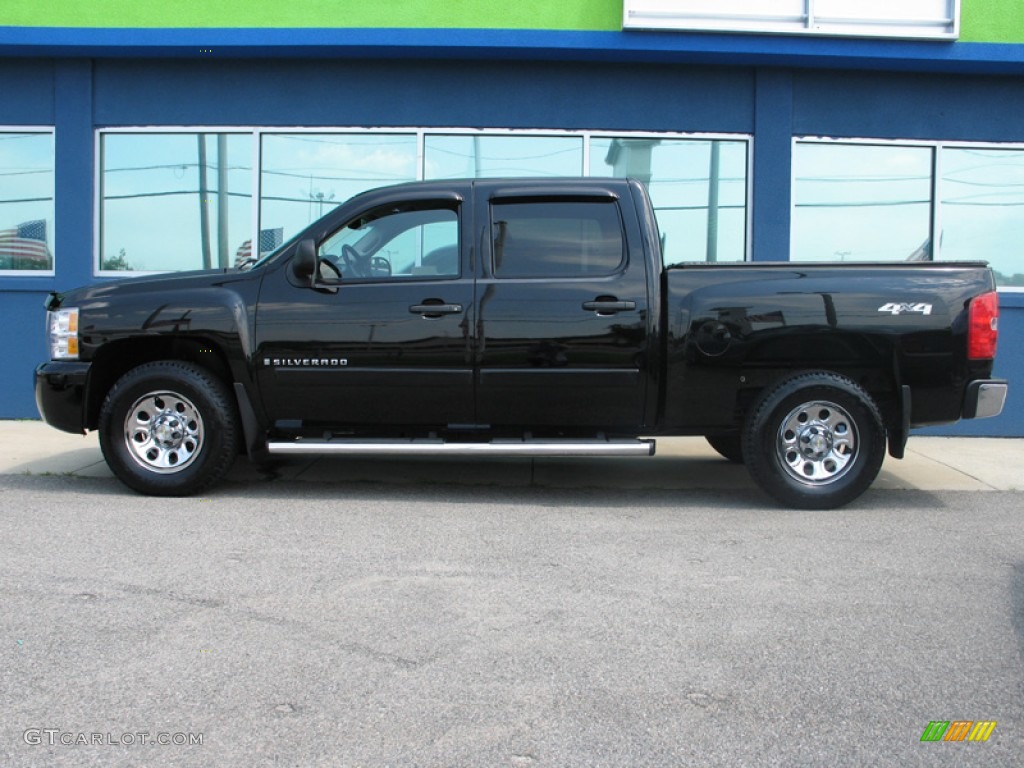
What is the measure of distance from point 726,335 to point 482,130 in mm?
4827

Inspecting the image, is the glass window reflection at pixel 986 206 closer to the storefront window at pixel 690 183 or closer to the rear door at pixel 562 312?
the storefront window at pixel 690 183

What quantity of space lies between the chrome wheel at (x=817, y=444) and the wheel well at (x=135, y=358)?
369 cm

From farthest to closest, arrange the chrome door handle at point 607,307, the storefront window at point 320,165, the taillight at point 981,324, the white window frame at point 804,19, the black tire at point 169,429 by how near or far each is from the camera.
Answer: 1. the storefront window at point 320,165
2. the white window frame at point 804,19
3. the black tire at point 169,429
4. the chrome door handle at point 607,307
5. the taillight at point 981,324

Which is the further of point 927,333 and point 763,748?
point 927,333

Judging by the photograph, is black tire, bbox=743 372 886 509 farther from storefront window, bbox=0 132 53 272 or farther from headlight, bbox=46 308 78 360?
storefront window, bbox=0 132 53 272

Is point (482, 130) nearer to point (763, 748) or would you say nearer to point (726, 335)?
point (726, 335)

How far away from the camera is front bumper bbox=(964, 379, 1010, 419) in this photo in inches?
232

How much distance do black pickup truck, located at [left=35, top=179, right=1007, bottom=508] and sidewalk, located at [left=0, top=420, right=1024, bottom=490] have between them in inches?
36.6

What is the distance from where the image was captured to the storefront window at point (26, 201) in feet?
32.9

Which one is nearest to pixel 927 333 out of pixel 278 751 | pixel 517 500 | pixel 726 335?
pixel 726 335

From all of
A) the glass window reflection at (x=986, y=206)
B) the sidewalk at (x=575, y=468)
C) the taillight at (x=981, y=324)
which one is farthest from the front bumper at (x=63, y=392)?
the glass window reflection at (x=986, y=206)

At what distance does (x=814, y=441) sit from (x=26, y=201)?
8495 mm

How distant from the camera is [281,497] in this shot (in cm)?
634

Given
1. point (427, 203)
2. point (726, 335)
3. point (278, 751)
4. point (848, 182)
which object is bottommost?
point (278, 751)
